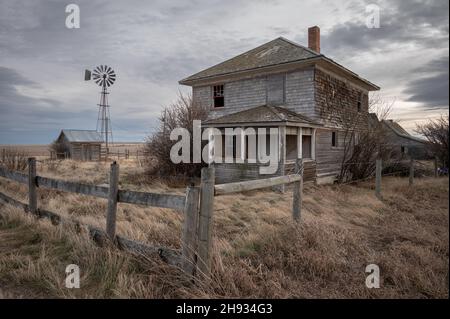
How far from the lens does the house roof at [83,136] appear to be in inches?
1415

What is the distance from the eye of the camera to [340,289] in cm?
310

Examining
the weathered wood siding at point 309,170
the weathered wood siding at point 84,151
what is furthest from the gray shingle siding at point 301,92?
the weathered wood siding at point 84,151

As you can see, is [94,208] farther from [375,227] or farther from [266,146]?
[266,146]

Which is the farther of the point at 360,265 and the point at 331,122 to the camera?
the point at 331,122

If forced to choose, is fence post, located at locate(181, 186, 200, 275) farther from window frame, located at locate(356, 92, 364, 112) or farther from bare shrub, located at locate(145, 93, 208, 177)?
window frame, located at locate(356, 92, 364, 112)

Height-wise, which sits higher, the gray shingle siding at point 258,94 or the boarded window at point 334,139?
the gray shingle siding at point 258,94

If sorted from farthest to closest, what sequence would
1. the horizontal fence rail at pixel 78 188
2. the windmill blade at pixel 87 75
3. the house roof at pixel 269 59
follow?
the windmill blade at pixel 87 75 → the house roof at pixel 269 59 → the horizontal fence rail at pixel 78 188

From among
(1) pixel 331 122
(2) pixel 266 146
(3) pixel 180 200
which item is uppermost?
(1) pixel 331 122

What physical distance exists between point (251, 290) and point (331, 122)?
1305 centimetres

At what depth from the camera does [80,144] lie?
35.9m

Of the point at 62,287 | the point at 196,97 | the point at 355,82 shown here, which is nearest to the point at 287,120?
the point at 196,97

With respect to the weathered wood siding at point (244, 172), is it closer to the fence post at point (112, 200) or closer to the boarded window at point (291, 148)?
the boarded window at point (291, 148)

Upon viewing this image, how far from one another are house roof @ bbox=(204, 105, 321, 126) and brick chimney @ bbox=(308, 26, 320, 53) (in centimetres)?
474

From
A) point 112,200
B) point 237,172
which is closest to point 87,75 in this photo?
point 237,172
